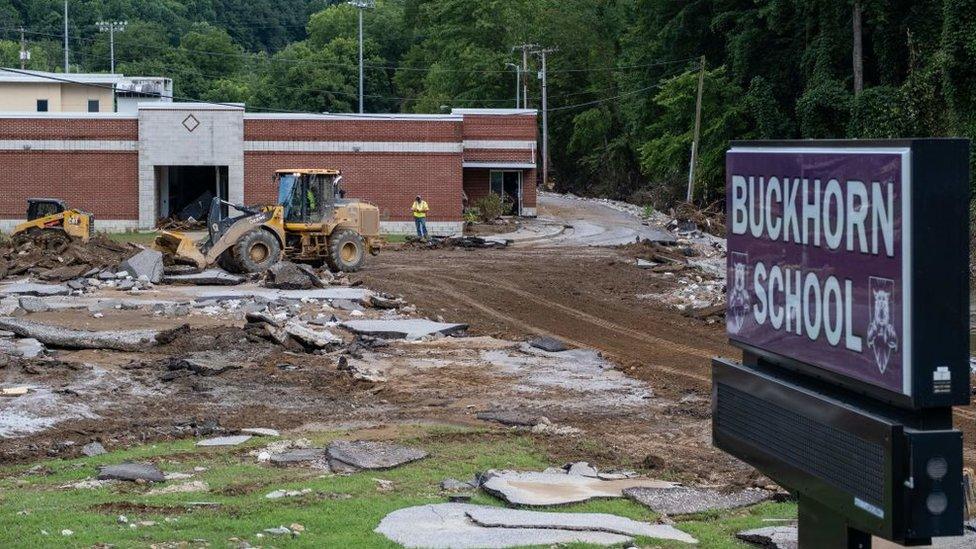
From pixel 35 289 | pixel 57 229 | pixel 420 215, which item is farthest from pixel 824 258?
pixel 420 215

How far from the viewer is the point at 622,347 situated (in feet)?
76.3

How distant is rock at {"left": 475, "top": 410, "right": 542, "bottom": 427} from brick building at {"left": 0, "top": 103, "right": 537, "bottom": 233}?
3901cm

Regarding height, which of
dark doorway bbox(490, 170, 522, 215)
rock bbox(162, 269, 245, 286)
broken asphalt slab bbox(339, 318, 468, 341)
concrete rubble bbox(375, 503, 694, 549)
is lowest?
concrete rubble bbox(375, 503, 694, 549)

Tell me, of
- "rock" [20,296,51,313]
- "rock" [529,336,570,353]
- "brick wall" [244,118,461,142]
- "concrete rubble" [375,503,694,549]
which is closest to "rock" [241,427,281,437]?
"concrete rubble" [375,503,694,549]

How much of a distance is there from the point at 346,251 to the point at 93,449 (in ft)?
68.6

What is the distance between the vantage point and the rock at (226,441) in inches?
554

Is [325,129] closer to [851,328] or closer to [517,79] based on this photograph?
[517,79]

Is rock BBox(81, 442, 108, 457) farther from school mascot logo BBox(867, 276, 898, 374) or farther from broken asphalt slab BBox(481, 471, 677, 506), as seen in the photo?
school mascot logo BBox(867, 276, 898, 374)

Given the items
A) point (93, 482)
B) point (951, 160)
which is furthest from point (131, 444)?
point (951, 160)

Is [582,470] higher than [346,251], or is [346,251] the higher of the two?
[346,251]

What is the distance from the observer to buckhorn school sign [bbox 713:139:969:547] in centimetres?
605

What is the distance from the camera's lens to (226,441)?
46.6 feet

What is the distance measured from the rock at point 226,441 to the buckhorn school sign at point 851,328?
702cm

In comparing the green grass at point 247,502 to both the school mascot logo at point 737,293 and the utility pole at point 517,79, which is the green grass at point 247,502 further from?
the utility pole at point 517,79
